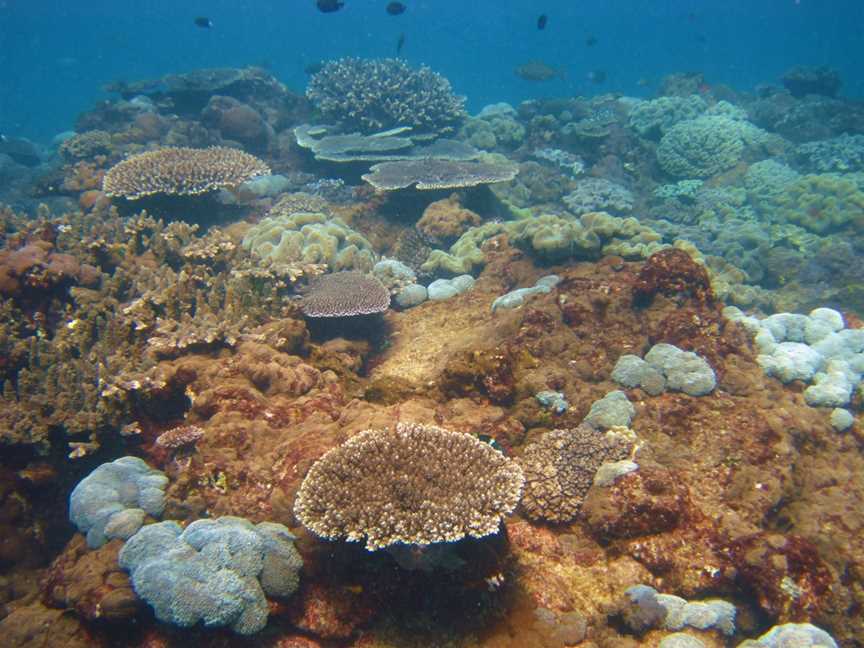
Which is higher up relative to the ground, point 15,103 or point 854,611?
point 15,103

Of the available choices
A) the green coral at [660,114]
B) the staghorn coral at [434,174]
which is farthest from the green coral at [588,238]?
the green coral at [660,114]

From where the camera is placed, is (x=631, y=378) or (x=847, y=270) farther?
(x=847, y=270)

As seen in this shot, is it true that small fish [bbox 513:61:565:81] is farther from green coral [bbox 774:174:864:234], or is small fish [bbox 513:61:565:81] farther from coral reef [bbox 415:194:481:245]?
coral reef [bbox 415:194:481:245]

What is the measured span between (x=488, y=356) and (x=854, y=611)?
369cm

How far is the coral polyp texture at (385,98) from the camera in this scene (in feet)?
46.6

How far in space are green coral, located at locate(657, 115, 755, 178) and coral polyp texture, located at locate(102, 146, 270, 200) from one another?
47.0 ft

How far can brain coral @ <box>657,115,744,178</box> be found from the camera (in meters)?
17.5

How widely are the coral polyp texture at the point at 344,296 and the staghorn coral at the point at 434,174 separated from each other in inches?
138

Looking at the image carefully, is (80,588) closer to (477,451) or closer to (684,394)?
(477,451)

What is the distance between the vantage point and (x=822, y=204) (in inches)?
586

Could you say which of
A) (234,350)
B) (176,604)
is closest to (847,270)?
(234,350)

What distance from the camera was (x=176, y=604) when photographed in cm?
298

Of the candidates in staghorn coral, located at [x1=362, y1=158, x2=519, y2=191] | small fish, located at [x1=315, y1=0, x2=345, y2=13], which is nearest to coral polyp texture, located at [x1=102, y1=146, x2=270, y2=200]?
staghorn coral, located at [x1=362, y1=158, x2=519, y2=191]

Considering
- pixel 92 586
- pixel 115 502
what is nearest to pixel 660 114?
pixel 115 502
